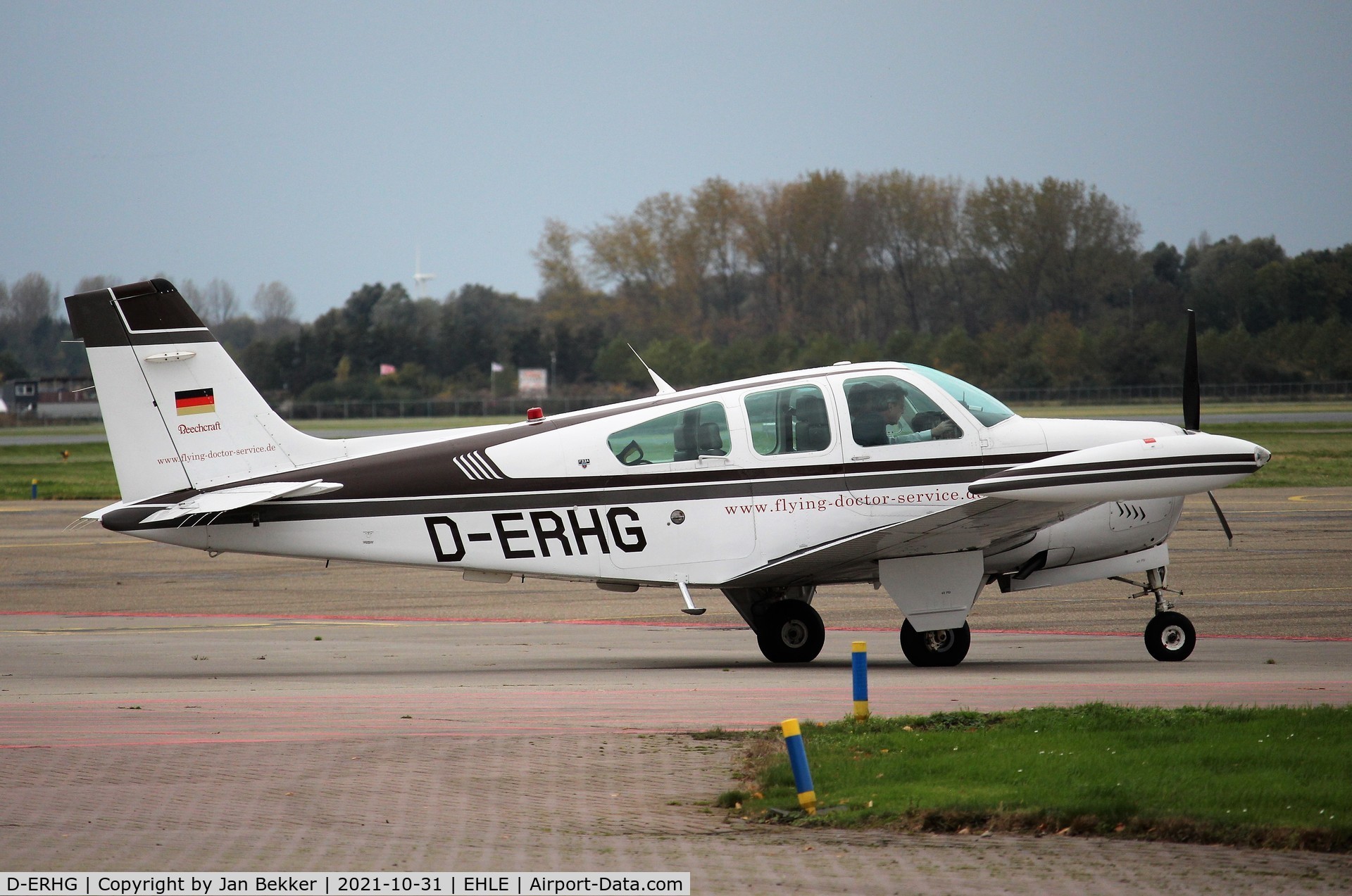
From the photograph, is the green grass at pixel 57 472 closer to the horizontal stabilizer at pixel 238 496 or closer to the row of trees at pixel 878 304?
the horizontal stabilizer at pixel 238 496

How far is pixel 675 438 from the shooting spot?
12836 millimetres

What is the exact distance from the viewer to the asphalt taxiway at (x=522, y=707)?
6332 mm

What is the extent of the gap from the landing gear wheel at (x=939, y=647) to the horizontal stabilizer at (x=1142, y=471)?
167 centimetres

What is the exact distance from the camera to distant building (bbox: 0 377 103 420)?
108m

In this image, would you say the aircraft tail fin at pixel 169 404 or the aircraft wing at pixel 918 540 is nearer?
Result: the aircraft wing at pixel 918 540

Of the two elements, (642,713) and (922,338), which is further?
(922,338)

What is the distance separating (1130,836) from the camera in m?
6.57

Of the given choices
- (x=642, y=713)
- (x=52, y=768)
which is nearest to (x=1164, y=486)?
(x=642, y=713)

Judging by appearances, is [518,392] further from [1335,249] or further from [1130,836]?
[1130,836]

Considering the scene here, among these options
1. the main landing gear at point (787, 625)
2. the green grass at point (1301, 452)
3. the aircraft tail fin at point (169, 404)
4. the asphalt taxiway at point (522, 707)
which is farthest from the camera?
the green grass at point (1301, 452)

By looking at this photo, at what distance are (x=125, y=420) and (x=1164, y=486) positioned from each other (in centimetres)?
951

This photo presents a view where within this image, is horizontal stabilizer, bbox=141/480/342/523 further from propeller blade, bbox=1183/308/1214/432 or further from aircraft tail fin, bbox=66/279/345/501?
propeller blade, bbox=1183/308/1214/432

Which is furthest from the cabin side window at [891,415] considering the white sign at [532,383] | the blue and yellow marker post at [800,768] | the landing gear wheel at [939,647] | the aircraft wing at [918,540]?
the white sign at [532,383]

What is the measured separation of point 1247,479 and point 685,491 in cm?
3015
